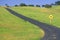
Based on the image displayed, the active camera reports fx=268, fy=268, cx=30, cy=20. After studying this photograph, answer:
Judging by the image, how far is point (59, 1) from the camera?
582ft

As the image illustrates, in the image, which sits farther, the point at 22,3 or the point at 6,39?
the point at 22,3

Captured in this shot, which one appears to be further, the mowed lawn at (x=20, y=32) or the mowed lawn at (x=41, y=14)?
the mowed lawn at (x=41, y=14)

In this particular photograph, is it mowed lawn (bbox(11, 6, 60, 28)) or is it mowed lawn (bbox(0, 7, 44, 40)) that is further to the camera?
mowed lawn (bbox(11, 6, 60, 28))

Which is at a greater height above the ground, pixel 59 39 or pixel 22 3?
pixel 59 39

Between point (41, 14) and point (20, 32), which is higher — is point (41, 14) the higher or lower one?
the lower one

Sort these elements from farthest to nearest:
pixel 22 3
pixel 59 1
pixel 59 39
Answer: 1. pixel 59 1
2. pixel 22 3
3. pixel 59 39

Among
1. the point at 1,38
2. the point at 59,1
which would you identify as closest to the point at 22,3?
the point at 59,1

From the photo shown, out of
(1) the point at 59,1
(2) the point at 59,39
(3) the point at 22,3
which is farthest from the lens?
(1) the point at 59,1

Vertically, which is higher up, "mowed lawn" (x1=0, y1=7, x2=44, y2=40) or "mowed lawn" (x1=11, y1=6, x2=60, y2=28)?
"mowed lawn" (x1=0, y1=7, x2=44, y2=40)

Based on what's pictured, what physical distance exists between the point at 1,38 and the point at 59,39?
700 cm

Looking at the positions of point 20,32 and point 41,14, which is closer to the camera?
point 20,32

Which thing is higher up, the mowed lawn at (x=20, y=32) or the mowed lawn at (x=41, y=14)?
the mowed lawn at (x=20, y=32)

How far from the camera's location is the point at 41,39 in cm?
3134

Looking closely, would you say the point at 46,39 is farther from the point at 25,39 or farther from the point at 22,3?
the point at 22,3
